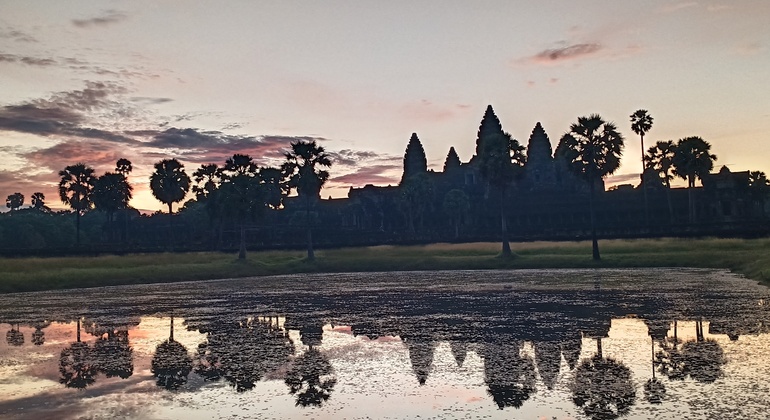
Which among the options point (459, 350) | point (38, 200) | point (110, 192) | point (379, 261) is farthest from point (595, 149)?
point (38, 200)

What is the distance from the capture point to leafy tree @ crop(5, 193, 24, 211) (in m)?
167

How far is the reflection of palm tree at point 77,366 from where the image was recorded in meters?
12.8

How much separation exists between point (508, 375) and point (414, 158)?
9675 centimetres

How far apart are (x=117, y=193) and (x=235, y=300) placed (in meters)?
54.6

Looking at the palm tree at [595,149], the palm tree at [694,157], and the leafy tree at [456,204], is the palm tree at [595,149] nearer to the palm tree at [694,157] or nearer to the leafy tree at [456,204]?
the palm tree at [694,157]

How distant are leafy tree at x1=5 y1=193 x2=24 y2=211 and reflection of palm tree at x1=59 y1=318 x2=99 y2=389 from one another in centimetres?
17418

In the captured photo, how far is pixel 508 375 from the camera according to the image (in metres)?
12.2

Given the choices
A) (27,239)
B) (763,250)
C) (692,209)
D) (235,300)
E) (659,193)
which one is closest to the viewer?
(235,300)

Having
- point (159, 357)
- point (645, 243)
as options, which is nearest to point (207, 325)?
point (159, 357)

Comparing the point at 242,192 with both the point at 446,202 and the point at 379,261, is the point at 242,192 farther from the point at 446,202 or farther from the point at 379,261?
the point at 446,202

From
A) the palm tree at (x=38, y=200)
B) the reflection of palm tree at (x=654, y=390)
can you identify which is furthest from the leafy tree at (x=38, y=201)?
the reflection of palm tree at (x=654, y=390)

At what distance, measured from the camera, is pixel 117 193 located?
78000 mm

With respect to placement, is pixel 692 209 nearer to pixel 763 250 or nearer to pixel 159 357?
pixel 763 250

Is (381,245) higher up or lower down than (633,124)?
lower down
